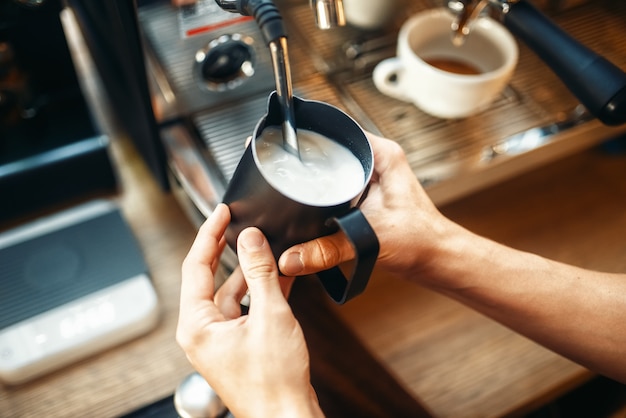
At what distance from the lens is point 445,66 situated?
0.74 meters

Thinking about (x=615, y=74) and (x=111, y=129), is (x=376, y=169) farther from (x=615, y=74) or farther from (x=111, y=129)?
(x=111, y=129)

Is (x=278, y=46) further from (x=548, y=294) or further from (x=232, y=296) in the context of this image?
(x=548, y=294)

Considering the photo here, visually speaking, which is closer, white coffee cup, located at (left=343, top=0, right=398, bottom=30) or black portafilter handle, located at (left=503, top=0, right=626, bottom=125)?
black portafilter handle, located at (left=503, top=0, right=626, bottom=125)

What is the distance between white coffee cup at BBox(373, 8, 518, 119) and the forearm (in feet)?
0.53

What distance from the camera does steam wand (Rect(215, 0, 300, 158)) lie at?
420 mm

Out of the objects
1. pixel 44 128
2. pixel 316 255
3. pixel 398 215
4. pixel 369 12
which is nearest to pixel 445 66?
pixel 369 12

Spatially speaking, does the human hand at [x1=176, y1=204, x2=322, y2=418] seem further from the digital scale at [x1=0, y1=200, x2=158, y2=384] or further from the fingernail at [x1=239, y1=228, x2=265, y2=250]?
the digital scale at [x1=0, y1=200, x2=158, y2=384]

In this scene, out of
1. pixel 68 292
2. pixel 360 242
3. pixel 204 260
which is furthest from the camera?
pixel 68 292

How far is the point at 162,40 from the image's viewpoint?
0.69m

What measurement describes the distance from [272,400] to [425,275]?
0.68 ft

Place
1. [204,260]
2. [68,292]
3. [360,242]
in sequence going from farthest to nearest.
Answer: [68,292] < [204,260] < [360,242]

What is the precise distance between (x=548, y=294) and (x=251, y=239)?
303mm

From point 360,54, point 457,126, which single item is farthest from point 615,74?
point 360,54

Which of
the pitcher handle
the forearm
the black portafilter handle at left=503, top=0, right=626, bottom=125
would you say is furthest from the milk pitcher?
the black portafilter handle at left=503, top=0, right=626, bottom=125
